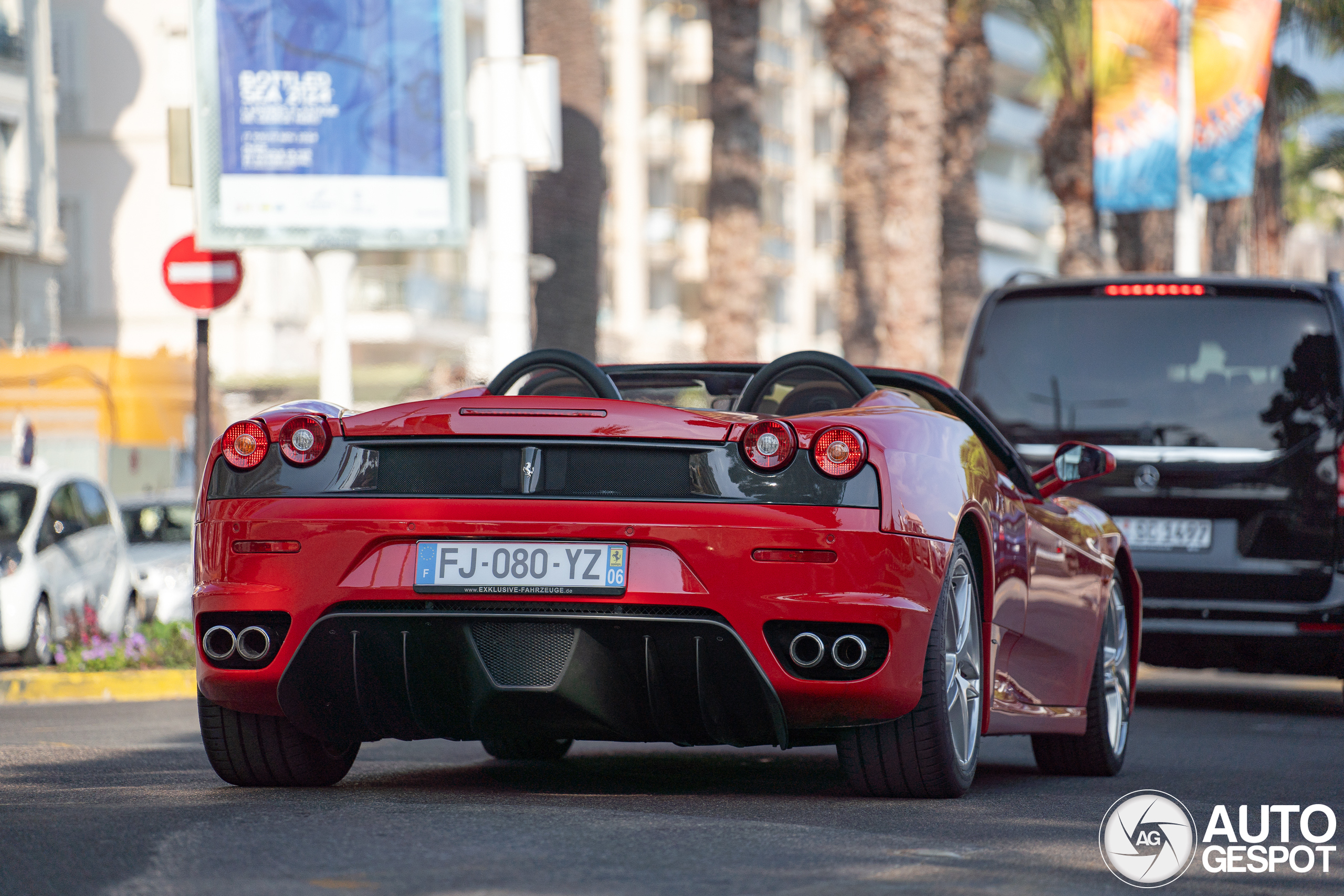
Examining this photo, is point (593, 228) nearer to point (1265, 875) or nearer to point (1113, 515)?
point (1113, 515)

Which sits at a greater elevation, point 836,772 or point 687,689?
point 687,689

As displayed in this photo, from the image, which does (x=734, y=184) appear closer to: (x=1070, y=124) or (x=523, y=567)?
(x=1070, y=124)

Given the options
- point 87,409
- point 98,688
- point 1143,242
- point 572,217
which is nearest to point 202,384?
point 98,688

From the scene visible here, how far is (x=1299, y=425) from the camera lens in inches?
393

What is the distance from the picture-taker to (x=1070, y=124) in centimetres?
3541

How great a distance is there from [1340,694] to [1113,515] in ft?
9.86

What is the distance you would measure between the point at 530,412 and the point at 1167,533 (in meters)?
5.45

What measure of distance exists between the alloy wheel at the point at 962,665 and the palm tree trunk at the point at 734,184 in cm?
1841

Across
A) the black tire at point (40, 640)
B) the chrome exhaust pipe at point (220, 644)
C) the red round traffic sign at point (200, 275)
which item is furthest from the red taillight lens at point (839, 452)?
the black tire at point (40, 640)

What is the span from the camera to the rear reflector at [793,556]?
17.6 feet

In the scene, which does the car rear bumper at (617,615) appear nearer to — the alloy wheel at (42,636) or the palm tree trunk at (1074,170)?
the alloy wheel at (42,636)

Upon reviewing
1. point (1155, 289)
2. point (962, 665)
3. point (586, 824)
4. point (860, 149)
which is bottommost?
point (586, 824)

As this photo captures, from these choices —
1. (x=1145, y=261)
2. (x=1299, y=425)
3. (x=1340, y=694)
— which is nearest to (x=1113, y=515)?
(x=1299, y=425)

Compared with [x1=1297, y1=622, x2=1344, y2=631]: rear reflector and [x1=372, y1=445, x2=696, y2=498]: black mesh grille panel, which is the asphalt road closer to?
[x1=372, y1=445, x2=696, y2=498]: black mesh grille panel
